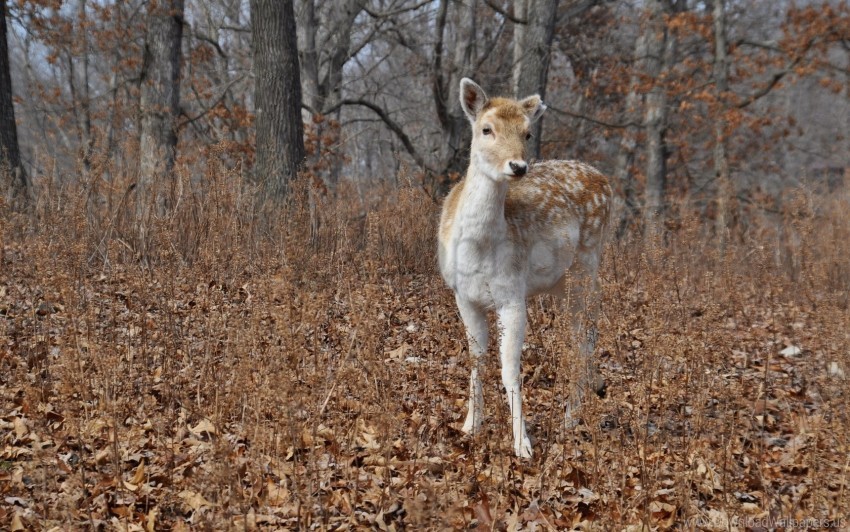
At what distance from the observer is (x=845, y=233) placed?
10023mm

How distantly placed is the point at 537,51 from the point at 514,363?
25.0 ft

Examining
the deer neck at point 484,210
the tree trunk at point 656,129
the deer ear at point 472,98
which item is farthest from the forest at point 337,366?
the tree trunk at point 656,129

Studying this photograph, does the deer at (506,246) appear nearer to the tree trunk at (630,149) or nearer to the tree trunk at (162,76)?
the tree trunk at (162,76)

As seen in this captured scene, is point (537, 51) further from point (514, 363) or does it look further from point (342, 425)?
point (342, 425)

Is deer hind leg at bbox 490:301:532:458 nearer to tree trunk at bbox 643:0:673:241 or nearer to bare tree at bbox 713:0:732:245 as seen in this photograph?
bare tree at bbox 713:0:732:245

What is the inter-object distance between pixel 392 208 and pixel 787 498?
5823 millimetres

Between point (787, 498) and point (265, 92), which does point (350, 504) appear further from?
point (265, 92)

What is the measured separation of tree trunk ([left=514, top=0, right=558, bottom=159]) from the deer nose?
6663 mm

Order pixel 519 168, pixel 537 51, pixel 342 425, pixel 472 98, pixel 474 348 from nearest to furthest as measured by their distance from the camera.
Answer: pixel 519 168, pixel 342 425, pixel 474 348, pixel 472 98, pixel 537 51

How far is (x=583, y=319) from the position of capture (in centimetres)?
388

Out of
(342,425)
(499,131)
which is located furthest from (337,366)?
(499,131)

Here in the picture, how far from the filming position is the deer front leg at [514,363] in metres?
4.20

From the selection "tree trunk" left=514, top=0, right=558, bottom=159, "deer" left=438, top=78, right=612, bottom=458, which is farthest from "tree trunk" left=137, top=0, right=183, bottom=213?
"deer" left=438, top=78, right=612, bottom=458

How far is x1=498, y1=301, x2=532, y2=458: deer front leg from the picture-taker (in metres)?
4.20
